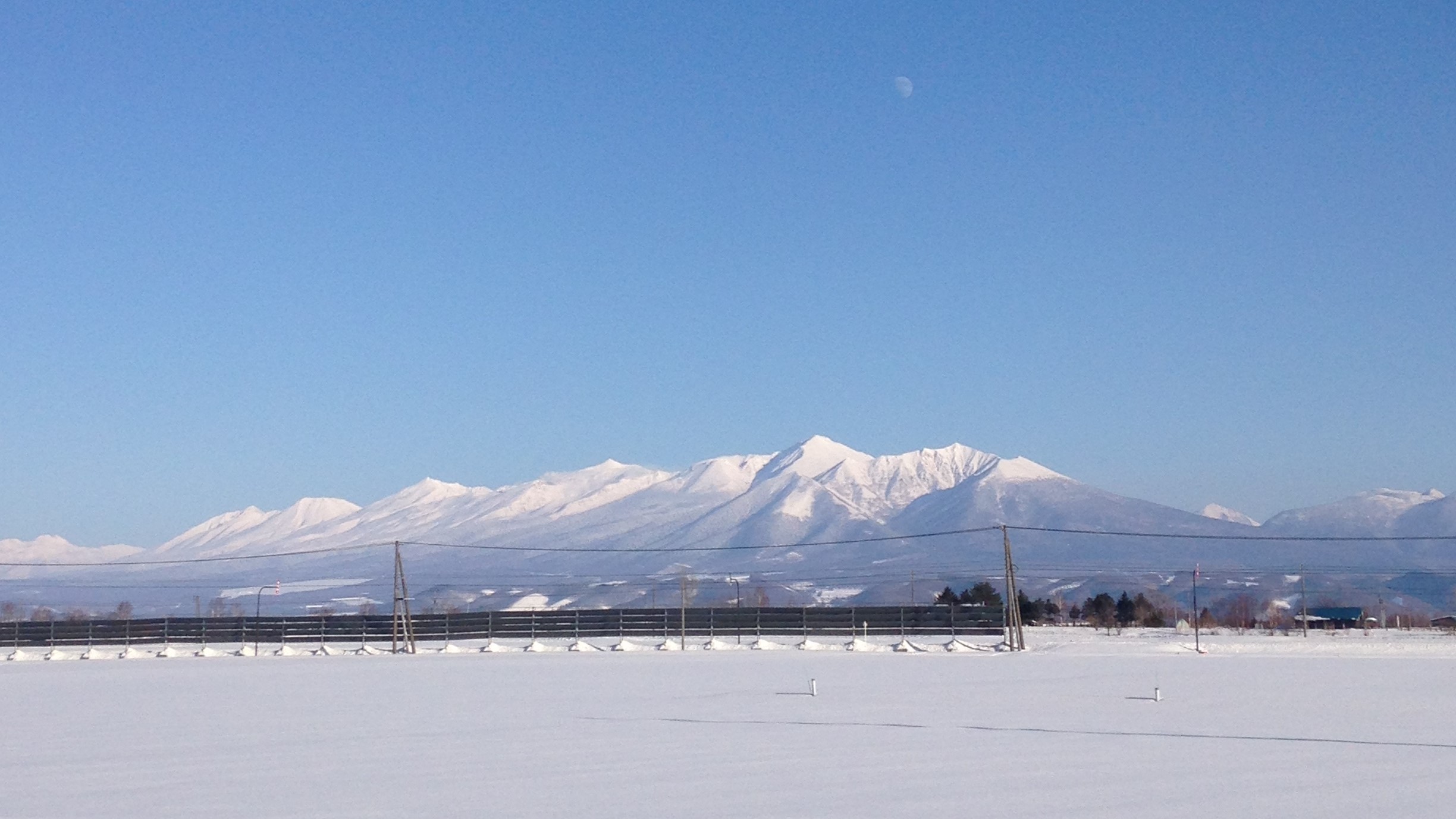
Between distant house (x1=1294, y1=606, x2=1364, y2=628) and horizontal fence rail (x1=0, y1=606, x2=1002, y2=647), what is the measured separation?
37.2 meters

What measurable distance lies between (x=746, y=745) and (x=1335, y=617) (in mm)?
92271

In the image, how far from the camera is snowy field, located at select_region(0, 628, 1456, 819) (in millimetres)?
8820

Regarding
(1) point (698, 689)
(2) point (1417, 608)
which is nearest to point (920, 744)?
(1) point (698, 689)

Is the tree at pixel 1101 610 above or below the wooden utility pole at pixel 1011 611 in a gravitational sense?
below

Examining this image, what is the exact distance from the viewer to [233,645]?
40.3 meters

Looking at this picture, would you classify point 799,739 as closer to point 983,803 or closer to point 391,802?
point 983,803

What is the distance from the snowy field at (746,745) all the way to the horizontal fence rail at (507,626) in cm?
1756

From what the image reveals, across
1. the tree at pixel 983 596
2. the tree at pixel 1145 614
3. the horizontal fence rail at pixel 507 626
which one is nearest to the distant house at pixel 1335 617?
the tree at pixel 1145 614

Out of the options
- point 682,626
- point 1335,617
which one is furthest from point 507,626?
point 1335,617

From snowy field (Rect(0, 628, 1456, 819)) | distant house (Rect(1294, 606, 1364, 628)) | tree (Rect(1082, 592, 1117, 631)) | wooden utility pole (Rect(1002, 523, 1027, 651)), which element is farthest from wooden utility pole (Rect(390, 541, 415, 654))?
distant house (Rect(1294, 606, 1364, 628))

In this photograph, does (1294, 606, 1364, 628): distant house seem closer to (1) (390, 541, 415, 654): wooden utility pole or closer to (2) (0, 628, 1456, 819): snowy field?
(1) (390, 541, 415, 654): wooden utility pole

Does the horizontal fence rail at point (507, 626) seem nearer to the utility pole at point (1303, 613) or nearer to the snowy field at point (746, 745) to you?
the utility pole at point (1303, 613)

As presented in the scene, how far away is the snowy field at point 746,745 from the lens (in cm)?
882

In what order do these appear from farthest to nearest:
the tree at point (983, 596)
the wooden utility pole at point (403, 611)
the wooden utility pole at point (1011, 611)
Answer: the tree at point (983, 596) → the wooden utility pole at point (403, 611) → the wooden utility pole at point (1011, 611)
